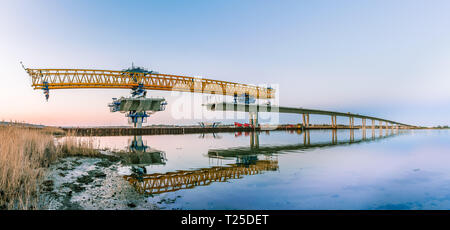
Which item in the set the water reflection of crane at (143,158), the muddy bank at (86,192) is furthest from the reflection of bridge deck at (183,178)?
the water reflection of crane at (143,158)

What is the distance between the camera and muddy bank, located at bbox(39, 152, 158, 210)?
613cm

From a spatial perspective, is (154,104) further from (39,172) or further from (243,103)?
(39,172)

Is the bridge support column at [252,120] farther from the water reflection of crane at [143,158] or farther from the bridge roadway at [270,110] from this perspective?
the water reflection of crane at [143,158]

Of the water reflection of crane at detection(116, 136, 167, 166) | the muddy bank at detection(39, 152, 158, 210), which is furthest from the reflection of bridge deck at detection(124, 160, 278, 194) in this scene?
the water reflection of crane at detection(116, 136, 167, 166)

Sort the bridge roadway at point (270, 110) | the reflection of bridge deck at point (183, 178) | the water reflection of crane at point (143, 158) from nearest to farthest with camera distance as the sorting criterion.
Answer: the reflection of bridge deck at point (183, 178), the water reflection of crane at point (143, 158), the bridge roadway at point (270, 110)

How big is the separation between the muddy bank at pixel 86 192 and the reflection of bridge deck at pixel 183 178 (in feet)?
1.76

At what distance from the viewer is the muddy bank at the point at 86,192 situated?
241 inches

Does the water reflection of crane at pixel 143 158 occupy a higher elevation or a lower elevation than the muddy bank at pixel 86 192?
lower

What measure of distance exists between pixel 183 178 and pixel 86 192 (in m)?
3.76

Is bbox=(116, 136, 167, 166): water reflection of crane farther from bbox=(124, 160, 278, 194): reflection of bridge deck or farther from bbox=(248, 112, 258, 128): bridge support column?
bbox=(248, 112, 258, 128): bridge support column

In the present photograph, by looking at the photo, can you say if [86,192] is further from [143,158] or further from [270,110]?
[270,110]
